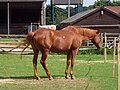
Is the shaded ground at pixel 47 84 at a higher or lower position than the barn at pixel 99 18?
lower

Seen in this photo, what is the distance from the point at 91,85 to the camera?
40.7 feet

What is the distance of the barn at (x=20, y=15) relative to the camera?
4434cm

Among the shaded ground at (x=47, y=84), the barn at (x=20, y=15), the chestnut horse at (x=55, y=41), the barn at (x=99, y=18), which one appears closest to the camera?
the shaded ground at (x=47, y=84)

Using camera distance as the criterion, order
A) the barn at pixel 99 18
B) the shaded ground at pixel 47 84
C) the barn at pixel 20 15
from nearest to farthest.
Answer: the shaded ground at pixel 47 84 → the barn at pixel 20 15 → the barn at pixel 99 18

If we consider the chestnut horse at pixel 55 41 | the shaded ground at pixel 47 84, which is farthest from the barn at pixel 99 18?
the shaded ground at pixel 47 84

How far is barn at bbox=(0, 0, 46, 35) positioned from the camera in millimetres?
44344

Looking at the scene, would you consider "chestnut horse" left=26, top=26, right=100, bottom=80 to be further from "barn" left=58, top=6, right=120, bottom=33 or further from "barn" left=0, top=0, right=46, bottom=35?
"barn" left=58, top=6, right=120, bottom=33

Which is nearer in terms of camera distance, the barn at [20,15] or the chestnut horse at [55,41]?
the chestnut horse at [55,41]

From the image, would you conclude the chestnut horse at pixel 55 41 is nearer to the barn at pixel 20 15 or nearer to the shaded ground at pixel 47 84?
the shaded ground at pixel 47 84

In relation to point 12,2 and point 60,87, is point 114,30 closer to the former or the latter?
point 12,2

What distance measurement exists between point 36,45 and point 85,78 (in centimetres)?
205

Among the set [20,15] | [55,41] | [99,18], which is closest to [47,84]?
[55,41]

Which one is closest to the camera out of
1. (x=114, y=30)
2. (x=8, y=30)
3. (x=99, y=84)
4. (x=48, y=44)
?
(x=99, y=84)

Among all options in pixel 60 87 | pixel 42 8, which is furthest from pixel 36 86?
pixel 42 8
